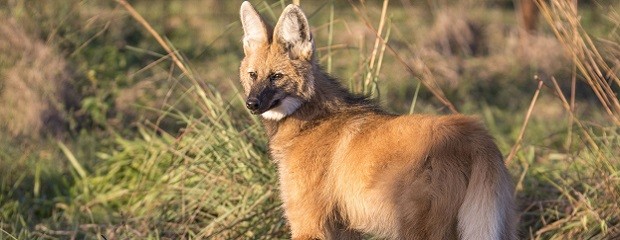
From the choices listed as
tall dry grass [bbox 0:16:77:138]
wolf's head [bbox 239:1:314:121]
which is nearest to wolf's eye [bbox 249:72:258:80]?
wolf's head [bbox 239:1:314:121]

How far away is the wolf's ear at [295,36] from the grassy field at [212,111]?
56 centimetres

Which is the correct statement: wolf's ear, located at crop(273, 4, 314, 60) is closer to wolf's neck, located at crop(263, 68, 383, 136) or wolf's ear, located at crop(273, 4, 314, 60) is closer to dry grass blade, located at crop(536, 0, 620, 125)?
wolf's neck, located at crop(263, 68, 383, 136)

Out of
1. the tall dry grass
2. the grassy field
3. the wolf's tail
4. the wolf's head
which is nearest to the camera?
the wolf's tail

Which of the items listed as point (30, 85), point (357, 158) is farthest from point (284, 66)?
point (30, 85)

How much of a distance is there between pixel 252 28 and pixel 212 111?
3.12 ft

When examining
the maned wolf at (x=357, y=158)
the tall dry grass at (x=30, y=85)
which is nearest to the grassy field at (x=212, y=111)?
the tall dry grass at (x=30, y=85)

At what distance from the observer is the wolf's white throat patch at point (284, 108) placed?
165 inches

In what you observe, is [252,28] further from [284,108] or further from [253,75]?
[284,108]

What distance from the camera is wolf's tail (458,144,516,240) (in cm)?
350

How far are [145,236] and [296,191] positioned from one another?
3.76 ft

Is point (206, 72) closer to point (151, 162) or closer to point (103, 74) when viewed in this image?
point (103, 74)

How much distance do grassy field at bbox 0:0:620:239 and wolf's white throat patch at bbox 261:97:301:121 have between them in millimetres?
697

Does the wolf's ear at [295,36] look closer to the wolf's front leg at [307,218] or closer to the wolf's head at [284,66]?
the wolf's head at [284,66]

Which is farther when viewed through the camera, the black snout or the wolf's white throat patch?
the wolf's white throat patch
